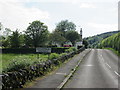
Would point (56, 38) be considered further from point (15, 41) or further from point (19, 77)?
point (19, 77)

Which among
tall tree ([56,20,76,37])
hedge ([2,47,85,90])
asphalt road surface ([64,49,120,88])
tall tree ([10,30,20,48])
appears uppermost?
tall tree ([56,20,76,37])

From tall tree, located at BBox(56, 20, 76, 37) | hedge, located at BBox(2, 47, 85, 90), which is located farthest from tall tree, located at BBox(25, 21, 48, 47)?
hedge, located at BBox(2, 47, 85, 90)

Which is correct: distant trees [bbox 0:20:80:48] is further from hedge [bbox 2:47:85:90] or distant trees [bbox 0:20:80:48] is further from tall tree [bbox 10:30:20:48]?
hedge [bbox 2:47:85:90]

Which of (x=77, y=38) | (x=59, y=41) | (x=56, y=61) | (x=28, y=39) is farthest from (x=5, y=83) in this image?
(x=77, y=38)

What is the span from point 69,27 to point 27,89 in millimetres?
135099

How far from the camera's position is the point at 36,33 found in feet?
317

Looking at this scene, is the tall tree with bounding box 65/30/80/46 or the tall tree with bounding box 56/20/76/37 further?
the tall tree with bounding box 56/20/76/37

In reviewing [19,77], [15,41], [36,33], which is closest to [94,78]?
[19,77]

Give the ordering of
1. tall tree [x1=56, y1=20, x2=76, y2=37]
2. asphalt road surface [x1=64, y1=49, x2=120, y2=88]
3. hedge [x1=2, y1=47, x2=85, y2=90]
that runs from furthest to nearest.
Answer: tall tree [x1=56, y1=20, x2=76, y2=37], asphalt road surface [x1=64, y1=49, x2=120, y2=88], hedge [x1=2, y1=47, x2=85, y2=90]

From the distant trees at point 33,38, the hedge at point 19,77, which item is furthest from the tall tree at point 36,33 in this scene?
the hedge at point 19,77

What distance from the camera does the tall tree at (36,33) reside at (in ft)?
302

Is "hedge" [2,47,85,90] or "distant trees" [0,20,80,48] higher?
"distant trees" [0,20,80,48]

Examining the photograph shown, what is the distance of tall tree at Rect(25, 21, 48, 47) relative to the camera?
92.2 metres

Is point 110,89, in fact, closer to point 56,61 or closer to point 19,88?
point 19,88
